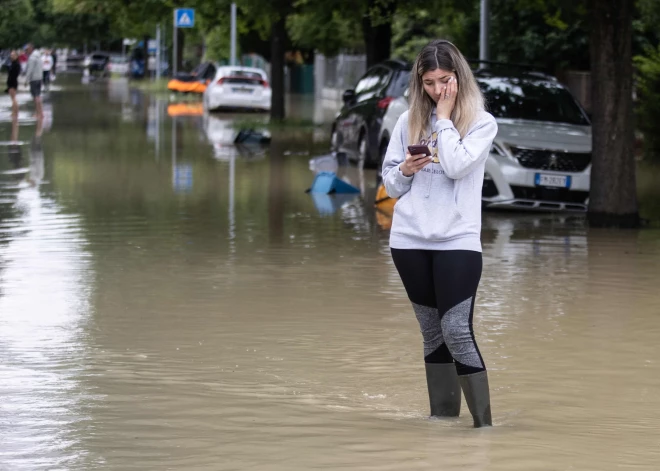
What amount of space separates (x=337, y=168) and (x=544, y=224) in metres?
7.52

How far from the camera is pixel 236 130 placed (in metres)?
33.1

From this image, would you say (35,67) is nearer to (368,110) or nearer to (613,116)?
(368,110)

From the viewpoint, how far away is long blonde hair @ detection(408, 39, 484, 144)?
590 cm

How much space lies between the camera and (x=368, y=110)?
21094 mm

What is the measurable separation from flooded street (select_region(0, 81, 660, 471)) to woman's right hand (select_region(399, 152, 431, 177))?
3.74 ft

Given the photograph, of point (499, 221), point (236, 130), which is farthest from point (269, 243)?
point (236, 130)

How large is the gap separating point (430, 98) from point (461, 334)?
3.36ft

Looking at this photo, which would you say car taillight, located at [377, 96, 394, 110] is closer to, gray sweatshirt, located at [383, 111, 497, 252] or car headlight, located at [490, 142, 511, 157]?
car headlight, located at [490, 142, 511, 157]

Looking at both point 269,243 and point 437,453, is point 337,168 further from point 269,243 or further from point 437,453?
point 437,453

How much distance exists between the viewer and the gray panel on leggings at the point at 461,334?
5922 millimetres

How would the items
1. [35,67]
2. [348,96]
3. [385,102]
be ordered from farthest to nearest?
[35,67]
[348,96]
[385,102]

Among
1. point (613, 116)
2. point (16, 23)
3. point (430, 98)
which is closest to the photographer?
point (430, 98)

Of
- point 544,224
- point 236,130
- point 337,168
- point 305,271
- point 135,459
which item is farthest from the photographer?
point 236,130

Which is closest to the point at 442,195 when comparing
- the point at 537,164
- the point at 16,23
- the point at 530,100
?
the point at 537,164
